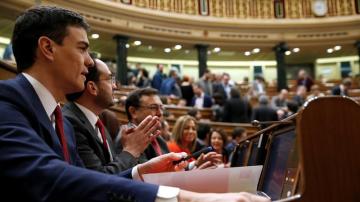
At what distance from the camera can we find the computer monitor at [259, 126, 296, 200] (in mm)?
1450

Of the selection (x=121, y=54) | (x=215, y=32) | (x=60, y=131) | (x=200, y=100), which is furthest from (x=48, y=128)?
(x=215, y=32)

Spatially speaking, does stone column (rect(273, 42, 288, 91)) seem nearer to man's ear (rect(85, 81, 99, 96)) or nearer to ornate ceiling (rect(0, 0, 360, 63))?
ornate ceiling (rect(0, 0, 360, 63))

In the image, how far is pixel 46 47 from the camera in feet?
4.24

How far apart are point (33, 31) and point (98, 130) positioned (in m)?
0.80

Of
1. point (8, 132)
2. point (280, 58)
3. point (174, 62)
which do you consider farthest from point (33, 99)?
point (174, 62)

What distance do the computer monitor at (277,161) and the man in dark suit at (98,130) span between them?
0.50 m

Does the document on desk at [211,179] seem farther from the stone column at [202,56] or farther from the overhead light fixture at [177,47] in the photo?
the overhead light fixture at [177,47]

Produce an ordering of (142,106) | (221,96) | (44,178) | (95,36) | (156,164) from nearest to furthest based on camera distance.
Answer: (44,178), (156,164), (142,106), (221,96), (95,36)

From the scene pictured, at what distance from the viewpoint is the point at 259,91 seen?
1061 cm

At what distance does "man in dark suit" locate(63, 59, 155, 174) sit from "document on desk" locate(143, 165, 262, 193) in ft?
1.37

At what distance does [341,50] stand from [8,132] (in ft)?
48.4

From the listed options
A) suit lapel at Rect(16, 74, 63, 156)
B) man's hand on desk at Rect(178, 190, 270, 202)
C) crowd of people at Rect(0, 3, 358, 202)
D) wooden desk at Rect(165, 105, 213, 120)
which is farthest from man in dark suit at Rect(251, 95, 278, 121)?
man's hand on desk at Rect(178, 190, 270, 202)

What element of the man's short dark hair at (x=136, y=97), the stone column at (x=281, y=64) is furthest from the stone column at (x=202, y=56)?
the man's short dark hair at (x=136, y=97)

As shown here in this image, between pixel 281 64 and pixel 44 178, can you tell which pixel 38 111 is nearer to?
pixel 44 178
